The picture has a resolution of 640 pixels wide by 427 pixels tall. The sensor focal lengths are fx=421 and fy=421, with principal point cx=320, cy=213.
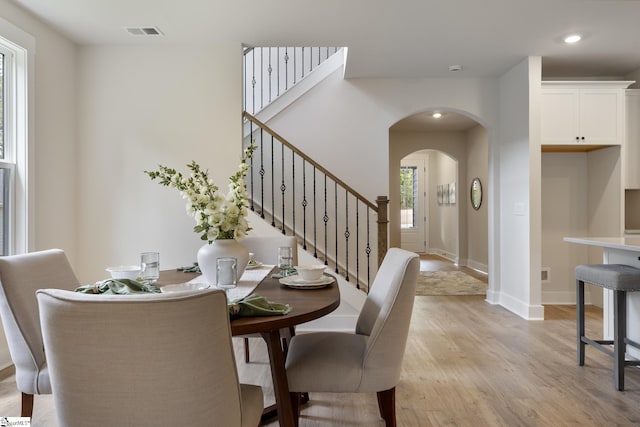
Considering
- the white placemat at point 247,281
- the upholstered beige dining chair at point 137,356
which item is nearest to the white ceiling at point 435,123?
the white placemat at point 247,281

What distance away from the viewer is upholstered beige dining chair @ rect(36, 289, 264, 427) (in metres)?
0.96

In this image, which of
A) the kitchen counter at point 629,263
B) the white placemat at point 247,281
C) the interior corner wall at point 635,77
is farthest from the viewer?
the interior corner wall at point 635,77

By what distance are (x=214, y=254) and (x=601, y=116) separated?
4.38 metres

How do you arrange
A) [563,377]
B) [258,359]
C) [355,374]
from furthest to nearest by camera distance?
[258,359], [563,377], [355,374]

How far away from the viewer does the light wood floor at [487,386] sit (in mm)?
2219

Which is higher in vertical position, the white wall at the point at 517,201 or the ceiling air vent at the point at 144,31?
the ceiling air vent at the point at 144,31

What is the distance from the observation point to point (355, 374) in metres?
1.65

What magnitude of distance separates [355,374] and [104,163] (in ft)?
10.6

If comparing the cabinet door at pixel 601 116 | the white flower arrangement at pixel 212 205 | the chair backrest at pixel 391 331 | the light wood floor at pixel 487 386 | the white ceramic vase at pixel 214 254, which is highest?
the cabinet door at pixel 601 116

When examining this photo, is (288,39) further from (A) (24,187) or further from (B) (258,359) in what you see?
(B) (258,359)

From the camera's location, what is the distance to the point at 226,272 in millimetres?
1814

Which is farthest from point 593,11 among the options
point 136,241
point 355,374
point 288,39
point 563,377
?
point 136,241

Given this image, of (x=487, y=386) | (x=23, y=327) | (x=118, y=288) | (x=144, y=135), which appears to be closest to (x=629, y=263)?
(x=487, y=386)

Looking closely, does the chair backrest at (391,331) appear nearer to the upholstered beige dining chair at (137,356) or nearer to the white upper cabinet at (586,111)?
the upholstered beige dining chair at (137,356)
